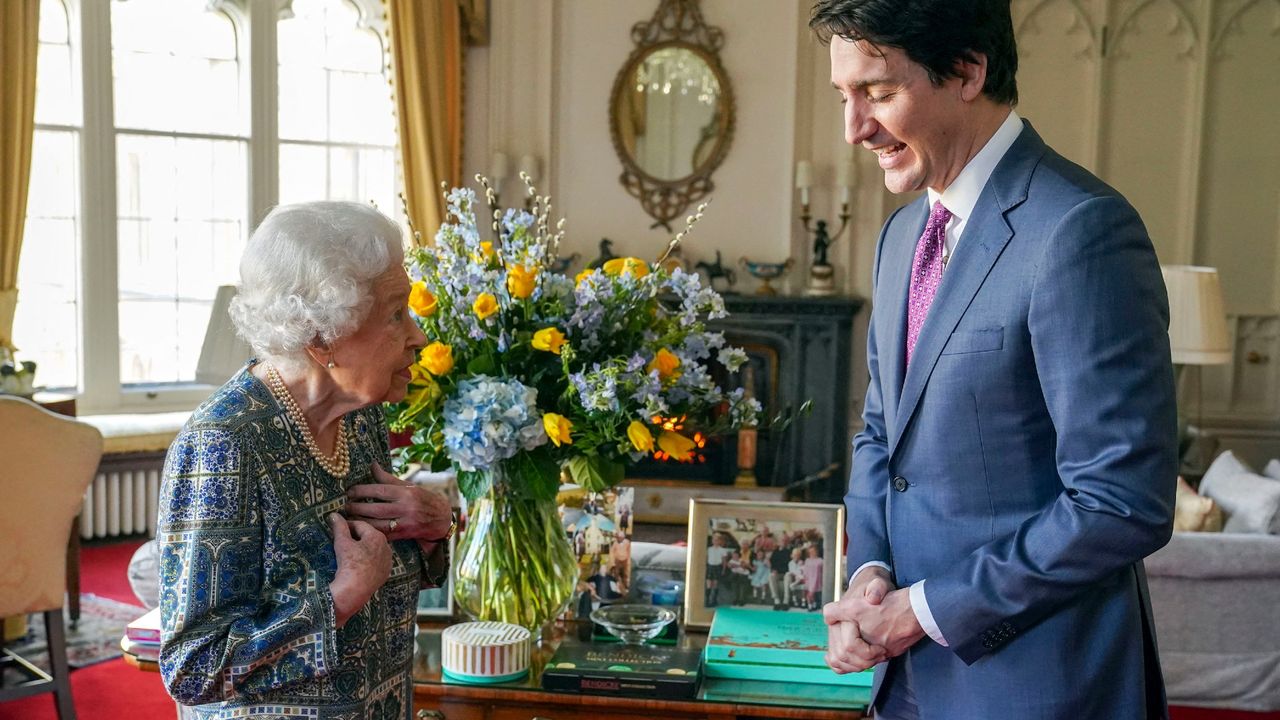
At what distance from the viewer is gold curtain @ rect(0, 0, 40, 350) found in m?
5.37

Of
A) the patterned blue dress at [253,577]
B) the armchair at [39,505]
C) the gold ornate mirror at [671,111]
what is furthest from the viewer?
the gold ornate mirror at [671,111]

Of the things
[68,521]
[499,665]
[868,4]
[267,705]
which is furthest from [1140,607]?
[68,521]

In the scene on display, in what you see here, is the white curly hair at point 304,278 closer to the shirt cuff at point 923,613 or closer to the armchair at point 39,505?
the shirt cuff at point 923,613

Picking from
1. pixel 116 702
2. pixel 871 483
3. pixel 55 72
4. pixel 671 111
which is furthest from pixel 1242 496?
pixel 55 72

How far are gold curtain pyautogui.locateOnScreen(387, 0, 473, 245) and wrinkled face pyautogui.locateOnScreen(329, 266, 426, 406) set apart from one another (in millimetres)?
5016

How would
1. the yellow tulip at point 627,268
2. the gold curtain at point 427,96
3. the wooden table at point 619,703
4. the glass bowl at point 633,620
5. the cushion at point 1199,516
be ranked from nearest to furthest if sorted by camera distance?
the wooden table at point 619,703
the yellow tulip at point 627,268
the glass bowl at point 633,620
the cushion at point 1199,516
the gold curtain at point 427,96

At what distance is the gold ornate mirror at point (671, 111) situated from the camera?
6914 millimetres

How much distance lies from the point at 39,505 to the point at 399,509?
2.19m

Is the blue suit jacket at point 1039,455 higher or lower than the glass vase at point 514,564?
higher

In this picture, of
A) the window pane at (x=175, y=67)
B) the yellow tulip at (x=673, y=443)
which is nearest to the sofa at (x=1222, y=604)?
the yellow tulip at (x=673, y=443)

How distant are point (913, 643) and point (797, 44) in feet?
19.1

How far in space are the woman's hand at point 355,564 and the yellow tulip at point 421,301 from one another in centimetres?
42

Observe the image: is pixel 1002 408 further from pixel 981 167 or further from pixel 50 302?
pixel 50 302

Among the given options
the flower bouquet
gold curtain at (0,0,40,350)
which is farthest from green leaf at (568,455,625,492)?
gold curtain at (0,0,40,350)
